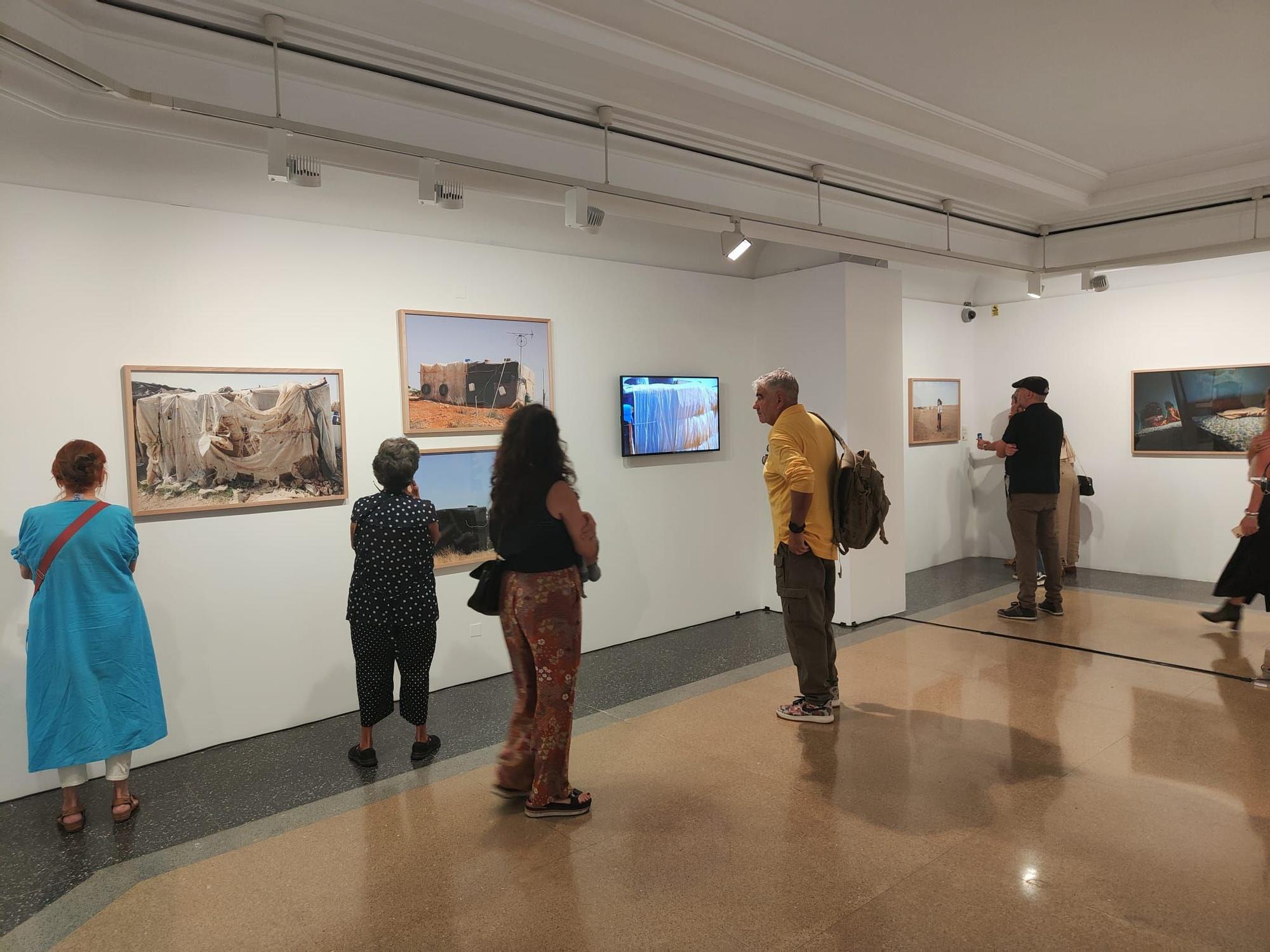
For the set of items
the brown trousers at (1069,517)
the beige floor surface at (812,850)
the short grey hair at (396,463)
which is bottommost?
the beige floor surface at (812,850)

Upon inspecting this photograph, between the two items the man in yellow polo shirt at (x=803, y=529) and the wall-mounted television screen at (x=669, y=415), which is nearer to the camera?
the man in yellow polo shirt at (x=803, y=529)

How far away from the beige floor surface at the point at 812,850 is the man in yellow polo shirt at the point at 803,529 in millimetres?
348

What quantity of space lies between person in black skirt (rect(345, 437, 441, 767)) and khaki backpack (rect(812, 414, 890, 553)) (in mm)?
2062

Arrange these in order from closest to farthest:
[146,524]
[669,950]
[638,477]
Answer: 1. [669,950]
2. [146,524]
3. [638,477]

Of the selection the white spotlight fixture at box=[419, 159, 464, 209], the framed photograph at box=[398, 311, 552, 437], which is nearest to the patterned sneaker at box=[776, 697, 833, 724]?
the framed photograph at box=[398, 311, 552, 437]

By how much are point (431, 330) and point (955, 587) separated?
5295 mm

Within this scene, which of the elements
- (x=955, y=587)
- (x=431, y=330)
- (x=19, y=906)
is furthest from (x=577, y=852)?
(x=955, y=587)

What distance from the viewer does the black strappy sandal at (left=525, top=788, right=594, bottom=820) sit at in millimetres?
3252

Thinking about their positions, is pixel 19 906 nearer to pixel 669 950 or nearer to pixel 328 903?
pixel 328 903

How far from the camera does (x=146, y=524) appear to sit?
3.96 meters

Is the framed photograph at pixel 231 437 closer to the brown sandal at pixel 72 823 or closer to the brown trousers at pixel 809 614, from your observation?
the brown sandal at pixel 72 823

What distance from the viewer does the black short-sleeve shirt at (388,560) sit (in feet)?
12.5

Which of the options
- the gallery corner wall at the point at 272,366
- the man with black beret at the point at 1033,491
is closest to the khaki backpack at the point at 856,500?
the gallery corner wall at the point at 272,366

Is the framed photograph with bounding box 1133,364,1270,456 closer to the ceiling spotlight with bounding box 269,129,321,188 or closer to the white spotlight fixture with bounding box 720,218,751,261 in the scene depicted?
the white spotlight fixture with bounding box 720,218,751,261
